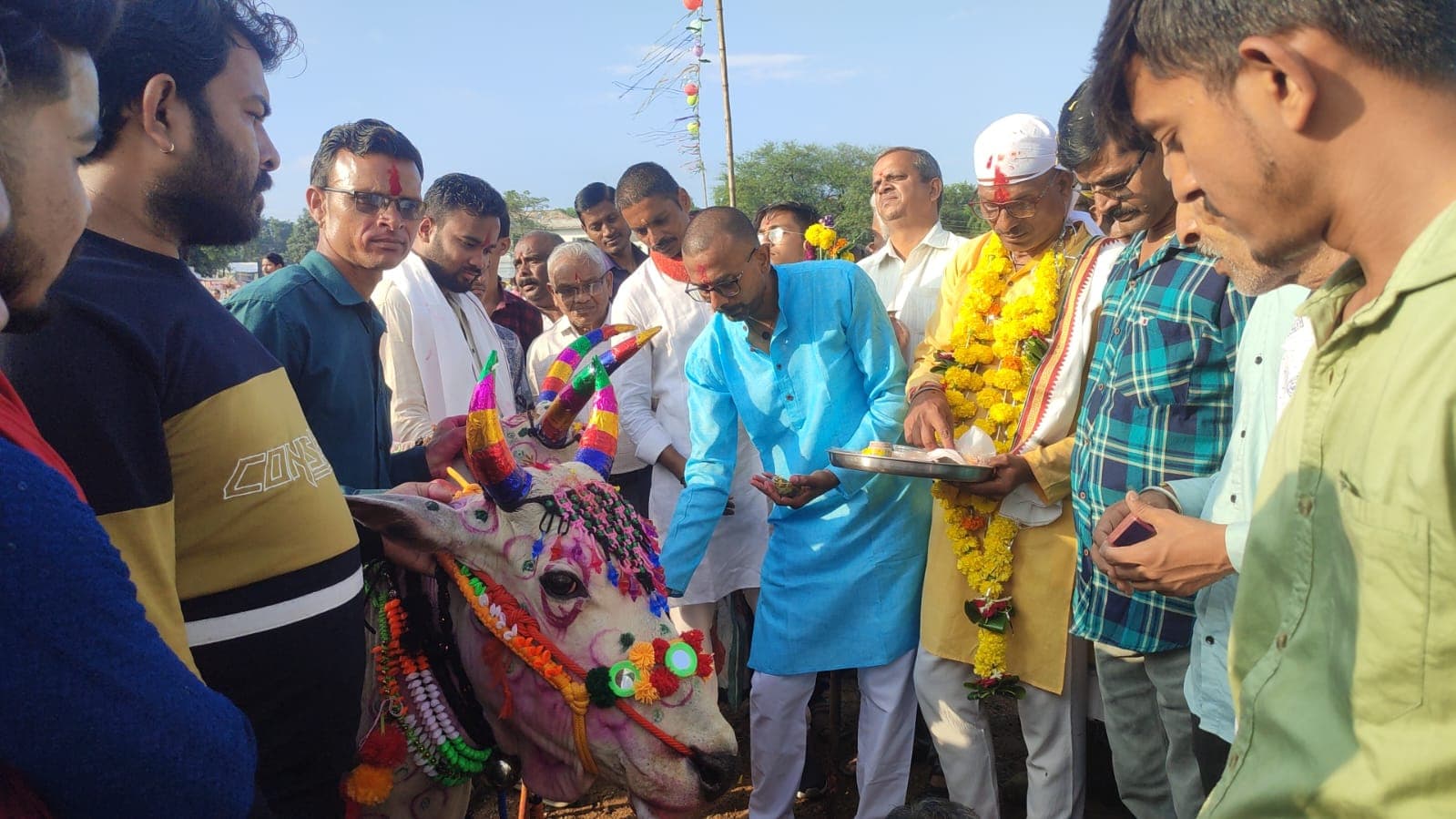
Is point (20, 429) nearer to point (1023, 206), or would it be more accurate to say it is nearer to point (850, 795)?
point (1023, 206)

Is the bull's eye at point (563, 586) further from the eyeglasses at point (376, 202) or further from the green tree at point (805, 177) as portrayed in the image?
the green tree at point (805, 177)

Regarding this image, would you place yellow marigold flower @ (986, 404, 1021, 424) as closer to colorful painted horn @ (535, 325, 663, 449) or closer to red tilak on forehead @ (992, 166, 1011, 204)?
red tilak on forehead @ (992, 166, 1011, 204)

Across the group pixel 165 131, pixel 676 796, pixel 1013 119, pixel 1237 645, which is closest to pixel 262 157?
pixel 165 131

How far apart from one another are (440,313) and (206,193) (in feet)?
8.64

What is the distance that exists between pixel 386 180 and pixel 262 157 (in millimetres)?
1154

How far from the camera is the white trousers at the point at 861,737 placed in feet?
13.4

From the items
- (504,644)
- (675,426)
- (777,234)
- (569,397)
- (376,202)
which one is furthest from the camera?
(777,234)

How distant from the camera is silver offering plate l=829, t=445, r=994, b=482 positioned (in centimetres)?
322

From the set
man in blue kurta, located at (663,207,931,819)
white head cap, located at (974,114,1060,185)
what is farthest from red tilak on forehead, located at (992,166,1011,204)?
man in blue kurta, located at (663,207,931,819)

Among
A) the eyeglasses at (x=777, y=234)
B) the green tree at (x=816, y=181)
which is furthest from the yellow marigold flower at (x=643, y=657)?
the green tree at (x=816, y=181)

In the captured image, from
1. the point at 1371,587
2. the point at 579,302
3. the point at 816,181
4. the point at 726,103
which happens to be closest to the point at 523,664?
the point at 1371,587

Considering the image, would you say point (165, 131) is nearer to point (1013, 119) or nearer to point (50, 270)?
point (50, 270)

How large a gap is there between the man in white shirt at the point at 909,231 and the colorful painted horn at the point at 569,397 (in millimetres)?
2740

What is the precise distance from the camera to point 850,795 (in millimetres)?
5020
